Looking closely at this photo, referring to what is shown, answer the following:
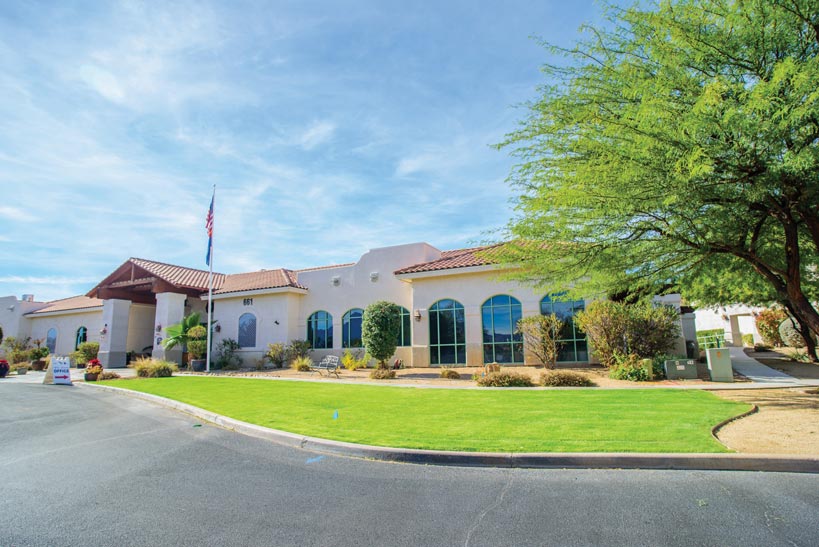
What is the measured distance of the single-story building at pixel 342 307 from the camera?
69.8ft

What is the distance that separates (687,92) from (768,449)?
5606mm

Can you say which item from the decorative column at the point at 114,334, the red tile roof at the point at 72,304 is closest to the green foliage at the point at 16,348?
the red tile roof at the point at 72,304

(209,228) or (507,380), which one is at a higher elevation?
(209,228)

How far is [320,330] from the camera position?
27156mm

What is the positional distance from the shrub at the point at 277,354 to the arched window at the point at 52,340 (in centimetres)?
2501

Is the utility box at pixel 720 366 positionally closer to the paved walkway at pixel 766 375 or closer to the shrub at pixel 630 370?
the paved walkway at pixel 766 375

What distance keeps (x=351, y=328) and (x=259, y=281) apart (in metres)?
7.68

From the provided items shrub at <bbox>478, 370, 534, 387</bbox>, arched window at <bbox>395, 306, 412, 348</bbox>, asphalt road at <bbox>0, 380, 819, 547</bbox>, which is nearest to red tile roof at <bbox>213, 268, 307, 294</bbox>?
arched window at <bbox>395, 306, 412, 348</bbox>

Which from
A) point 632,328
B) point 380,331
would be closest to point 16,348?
point 380,331

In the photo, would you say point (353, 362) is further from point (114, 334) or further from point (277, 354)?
point (114, 334)

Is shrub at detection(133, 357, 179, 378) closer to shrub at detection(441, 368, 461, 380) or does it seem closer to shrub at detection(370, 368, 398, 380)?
shrub at detection(370, 368, 398, 380)

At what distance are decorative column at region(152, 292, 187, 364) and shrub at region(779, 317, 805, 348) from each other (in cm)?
3504

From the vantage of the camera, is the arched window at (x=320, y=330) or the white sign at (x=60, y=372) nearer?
the white sign at (x=60, y=372)

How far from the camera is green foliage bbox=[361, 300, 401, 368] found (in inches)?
822
